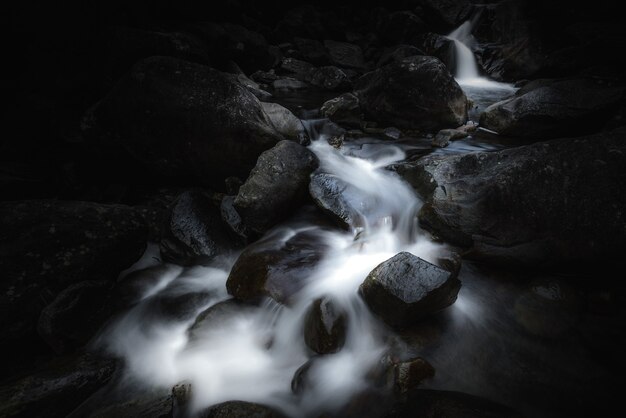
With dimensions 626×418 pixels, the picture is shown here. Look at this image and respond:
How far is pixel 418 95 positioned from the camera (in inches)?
237

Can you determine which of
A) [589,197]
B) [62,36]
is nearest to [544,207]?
[589,197]

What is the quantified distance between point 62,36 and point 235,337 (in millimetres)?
5997

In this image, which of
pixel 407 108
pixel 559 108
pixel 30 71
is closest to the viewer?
pixel 30 71

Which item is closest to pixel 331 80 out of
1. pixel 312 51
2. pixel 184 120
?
pixel 312 51

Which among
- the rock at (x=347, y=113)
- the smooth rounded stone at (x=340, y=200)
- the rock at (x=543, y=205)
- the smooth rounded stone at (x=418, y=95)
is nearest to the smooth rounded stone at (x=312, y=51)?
the rock at (x=347, y=113)

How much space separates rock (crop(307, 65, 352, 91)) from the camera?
438 inches

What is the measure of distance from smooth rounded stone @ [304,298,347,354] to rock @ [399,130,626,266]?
5.59 ft

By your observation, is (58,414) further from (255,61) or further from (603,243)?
A: (255,61)

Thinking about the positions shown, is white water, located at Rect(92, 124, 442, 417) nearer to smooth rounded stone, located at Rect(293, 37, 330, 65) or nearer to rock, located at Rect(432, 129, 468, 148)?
rock, located at Rect(432, 129, 468, 148)

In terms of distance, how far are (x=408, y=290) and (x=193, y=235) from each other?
2771 mm

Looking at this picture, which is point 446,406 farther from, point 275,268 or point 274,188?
point 274,188

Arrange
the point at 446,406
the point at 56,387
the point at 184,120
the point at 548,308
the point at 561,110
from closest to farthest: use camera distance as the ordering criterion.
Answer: the point at 446,406 → the point at 56,387 → the point at 548,308 → the point at 184,120 → the point at 561,110

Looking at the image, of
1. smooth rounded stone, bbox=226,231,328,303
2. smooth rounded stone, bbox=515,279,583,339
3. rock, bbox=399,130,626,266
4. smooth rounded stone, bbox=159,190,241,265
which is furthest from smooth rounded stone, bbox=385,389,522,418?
smooth rounded stone, bbox=159,190,241,265

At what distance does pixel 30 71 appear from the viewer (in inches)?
199
